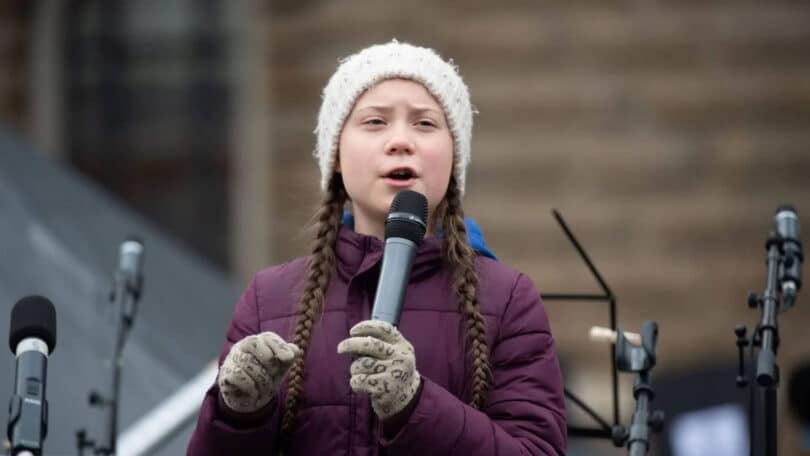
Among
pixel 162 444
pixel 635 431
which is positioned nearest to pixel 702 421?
pixel 162 444

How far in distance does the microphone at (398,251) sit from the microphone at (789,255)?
1.63 meters

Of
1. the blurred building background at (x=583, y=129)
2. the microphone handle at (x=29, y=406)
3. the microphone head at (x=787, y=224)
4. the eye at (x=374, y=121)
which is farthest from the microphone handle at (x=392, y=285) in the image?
the blurred building background at (x=583, y=129)

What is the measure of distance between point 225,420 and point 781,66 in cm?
971

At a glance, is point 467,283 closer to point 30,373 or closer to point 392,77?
point 392,77

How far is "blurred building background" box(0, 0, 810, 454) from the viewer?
12562 mm

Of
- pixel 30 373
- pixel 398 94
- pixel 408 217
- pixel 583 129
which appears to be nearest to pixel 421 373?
pixel 408 217

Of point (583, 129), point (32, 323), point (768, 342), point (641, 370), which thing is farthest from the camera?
point (583, 129)

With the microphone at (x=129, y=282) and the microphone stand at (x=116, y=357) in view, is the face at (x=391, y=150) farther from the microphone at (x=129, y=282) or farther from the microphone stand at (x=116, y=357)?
the microphone at (x=129, y=282)

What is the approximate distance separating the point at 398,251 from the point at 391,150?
16.7 inches

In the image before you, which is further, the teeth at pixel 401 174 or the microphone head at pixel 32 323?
the teeth at pixel 401 174

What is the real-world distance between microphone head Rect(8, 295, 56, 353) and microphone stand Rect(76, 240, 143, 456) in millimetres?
1621

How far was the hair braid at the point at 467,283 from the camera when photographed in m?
3.85

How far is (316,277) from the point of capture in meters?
4.01

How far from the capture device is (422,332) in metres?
3.89
